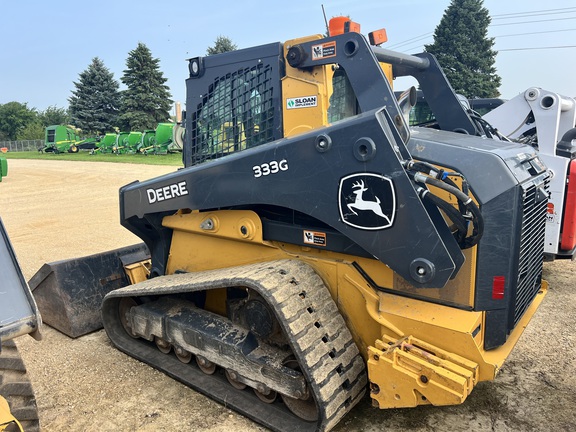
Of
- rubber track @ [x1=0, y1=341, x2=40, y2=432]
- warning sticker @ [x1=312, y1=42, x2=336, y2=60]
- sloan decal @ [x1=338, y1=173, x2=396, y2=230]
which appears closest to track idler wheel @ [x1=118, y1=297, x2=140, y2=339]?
rubber track @ [x1=0, y1=341, x2=40, y2=432]

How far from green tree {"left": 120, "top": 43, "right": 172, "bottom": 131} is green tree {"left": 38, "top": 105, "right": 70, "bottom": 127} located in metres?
31.7

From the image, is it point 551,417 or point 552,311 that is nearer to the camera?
point 551,417

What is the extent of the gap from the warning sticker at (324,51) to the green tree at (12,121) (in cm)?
7066

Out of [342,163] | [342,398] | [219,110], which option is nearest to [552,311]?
[342,398]

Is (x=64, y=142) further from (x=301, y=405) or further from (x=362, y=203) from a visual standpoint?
(x=362, y=203)

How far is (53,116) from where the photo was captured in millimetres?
66625

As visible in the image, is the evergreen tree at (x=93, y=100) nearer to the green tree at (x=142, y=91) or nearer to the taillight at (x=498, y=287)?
the green tree at (x=142, y=91)

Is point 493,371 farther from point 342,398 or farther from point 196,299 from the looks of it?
point 196,299

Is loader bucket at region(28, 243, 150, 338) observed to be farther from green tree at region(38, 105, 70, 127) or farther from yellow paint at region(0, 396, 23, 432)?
green tree at region(38, 105, 70, 127)

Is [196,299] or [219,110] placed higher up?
[219,110]

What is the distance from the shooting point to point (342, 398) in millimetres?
2717

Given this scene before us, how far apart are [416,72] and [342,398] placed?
9.15 ft

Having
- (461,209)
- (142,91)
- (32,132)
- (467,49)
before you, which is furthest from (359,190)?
(32,132)

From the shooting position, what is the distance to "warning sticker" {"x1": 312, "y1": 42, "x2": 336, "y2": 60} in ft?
10.2
